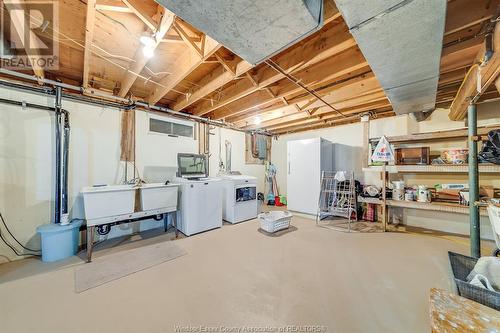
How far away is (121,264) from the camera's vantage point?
228 centimetres

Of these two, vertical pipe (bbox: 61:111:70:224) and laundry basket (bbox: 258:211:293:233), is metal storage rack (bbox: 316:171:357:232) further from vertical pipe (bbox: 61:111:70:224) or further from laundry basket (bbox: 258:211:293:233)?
vertical pipe (bbox: 61:111:70:224)

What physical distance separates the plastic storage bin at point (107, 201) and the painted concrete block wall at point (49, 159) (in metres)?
0.71

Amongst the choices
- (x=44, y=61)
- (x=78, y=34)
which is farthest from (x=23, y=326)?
(x=44, y=61)

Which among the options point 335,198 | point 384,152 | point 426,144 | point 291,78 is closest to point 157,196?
point 291,78

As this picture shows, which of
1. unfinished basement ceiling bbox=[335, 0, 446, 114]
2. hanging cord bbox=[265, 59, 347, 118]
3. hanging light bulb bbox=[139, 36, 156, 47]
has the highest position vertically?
hanging light bulb bbox=[139, 36, 156, 47]

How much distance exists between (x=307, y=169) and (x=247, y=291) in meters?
3.22

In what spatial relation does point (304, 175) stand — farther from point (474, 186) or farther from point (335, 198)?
point (474, 186)

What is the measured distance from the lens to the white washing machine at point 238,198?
390 cm

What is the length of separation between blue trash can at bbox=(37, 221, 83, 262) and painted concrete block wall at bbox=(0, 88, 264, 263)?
367mm

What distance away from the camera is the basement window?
12.0 feet

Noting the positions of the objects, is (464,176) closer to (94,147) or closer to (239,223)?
(239,223)

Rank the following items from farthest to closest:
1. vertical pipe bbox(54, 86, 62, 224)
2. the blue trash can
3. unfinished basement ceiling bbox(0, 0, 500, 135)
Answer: vertical pipe bbox(54, 86, 62, 224)
the blue trash can
unfinished basement ceiling bbox(0, 0, 500, 135)

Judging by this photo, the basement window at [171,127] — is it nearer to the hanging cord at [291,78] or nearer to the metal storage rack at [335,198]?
the hanging cord at [291,78]

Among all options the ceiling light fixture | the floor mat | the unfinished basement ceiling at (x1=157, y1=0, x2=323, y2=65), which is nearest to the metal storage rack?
the floor mat
